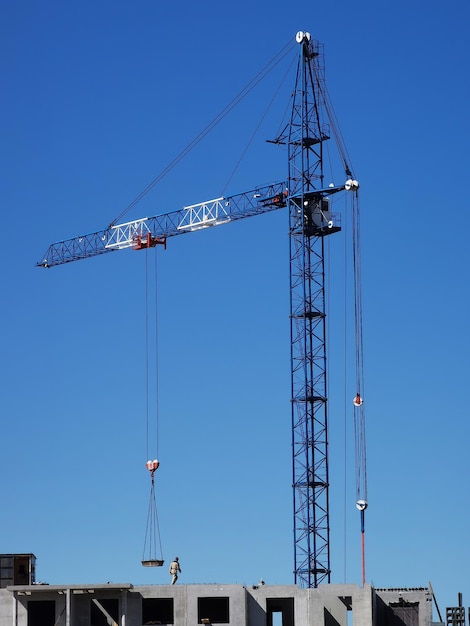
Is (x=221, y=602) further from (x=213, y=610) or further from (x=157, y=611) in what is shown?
(x=157, y=611)

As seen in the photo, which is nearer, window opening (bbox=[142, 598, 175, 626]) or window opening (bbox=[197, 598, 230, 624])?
window opening (bbox=[197, 598, 230, 624])

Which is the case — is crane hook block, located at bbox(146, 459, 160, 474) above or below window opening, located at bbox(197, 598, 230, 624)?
above

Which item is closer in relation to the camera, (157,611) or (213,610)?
Result: (213,610)

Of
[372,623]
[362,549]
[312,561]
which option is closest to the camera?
[372,623]

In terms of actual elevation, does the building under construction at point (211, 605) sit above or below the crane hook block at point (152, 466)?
below

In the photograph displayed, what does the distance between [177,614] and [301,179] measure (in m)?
54.3

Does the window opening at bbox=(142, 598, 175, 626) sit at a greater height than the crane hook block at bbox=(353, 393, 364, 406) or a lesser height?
lesser

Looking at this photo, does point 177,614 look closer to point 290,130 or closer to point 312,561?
point 312,561

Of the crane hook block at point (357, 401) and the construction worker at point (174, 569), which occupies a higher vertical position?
the crane hook block at point (357, 401)

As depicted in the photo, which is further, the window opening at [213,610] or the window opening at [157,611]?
the window opening at [157,611]

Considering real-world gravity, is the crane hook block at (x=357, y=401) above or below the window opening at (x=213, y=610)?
above

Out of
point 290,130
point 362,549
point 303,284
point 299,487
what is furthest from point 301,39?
point 362,549

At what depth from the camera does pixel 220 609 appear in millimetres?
120188

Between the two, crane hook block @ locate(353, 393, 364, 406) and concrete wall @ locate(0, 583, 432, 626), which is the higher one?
crane hook block @ locate(353, 393, 364, 406)
